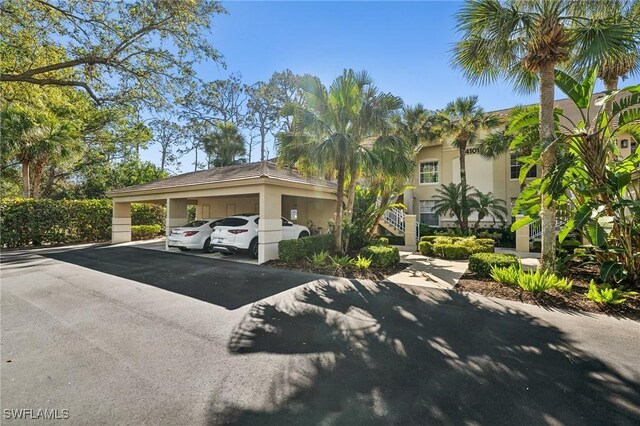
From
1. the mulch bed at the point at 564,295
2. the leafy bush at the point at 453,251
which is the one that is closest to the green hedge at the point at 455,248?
the leafy bush at the point at 453,251

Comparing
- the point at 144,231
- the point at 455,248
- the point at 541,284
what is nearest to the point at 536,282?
the point at 541,284

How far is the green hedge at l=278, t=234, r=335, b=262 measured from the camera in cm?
1013

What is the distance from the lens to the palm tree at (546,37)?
254 inches

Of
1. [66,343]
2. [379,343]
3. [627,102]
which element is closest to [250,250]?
[66,343]

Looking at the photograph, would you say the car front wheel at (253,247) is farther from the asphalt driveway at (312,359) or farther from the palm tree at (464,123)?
the palm tree at (464,123)

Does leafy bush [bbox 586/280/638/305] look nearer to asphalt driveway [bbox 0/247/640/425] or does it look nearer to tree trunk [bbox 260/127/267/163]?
asphalt driveway [bbox 0/247/640/425]

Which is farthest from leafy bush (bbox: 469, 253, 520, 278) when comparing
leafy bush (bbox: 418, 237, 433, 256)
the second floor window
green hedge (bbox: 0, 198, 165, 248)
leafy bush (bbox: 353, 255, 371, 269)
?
green hedge (bbox: 0, 198, 165, 248)

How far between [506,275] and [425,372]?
4639 millimetres

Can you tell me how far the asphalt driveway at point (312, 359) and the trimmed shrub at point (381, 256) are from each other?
2.96 meters

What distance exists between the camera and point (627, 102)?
608 cm

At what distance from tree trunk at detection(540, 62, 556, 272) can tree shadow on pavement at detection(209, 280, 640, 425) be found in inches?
112

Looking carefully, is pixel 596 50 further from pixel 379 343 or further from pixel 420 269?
pixel 379 343

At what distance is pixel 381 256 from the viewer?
31.0 feet

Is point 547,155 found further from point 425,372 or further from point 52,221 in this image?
point 52,221
